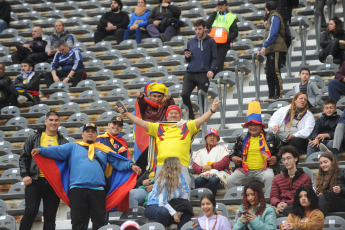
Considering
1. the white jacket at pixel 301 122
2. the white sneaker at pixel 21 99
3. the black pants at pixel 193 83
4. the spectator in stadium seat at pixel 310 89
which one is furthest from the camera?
the white sneaker at pixel 21 99

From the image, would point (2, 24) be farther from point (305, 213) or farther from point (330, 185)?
point (305, 213)

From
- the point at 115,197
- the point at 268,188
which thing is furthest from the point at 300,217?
the point at 115,197

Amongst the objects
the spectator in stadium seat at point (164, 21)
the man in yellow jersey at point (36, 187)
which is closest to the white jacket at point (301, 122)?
the man in yellow jersey at point (36, 187)

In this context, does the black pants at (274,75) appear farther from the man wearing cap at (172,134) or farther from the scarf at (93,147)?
the scarf at (93,147)

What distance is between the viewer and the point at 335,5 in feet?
53.7

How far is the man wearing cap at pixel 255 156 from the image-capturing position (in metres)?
10.5

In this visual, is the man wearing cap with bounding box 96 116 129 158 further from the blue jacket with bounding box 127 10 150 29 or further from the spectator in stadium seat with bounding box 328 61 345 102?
the blue jacket with bounding box 127 10 150 29

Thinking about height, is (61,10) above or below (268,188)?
above

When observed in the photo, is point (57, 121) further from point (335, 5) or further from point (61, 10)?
point (61, 10)

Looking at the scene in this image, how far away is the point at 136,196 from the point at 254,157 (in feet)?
5.10

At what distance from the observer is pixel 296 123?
447 inches

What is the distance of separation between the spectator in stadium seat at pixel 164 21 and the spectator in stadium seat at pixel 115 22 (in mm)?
608

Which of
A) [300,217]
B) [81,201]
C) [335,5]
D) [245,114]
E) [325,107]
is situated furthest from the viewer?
[335,5]

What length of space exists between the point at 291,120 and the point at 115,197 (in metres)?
2.67
